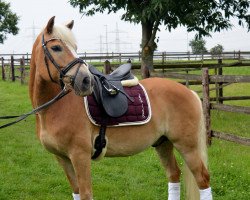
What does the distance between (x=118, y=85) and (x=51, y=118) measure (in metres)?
0.80

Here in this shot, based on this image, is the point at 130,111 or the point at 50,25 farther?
the point at 130,111

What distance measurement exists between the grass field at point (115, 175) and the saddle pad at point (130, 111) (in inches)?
56.6

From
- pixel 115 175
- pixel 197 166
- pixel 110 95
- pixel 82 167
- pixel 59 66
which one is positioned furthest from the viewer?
pixel 115 175

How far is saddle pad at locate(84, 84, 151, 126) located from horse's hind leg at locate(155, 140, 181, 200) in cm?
64

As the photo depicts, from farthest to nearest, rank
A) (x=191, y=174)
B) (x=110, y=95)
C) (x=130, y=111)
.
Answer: (x=191, y=174) < (x=130, y=111) < (x=110, y=95)

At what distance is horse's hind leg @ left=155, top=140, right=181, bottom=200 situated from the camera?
4504mm

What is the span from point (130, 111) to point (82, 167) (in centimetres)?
78

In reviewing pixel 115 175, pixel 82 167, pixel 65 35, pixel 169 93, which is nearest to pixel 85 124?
pixel 82 167

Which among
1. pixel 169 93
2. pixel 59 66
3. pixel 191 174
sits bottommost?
pixel 191 174

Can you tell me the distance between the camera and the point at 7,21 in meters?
22.1

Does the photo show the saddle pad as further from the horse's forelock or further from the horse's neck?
the horse's forelock

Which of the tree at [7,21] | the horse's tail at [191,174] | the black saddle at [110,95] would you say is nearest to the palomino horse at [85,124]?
the horse's tail at [191,174]

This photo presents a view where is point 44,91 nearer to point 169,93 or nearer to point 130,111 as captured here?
point 130,111

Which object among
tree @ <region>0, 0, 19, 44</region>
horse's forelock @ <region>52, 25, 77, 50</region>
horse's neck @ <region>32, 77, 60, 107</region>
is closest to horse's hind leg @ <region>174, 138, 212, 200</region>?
horse's neck @ <region>32, 77, 60, 107</region>
